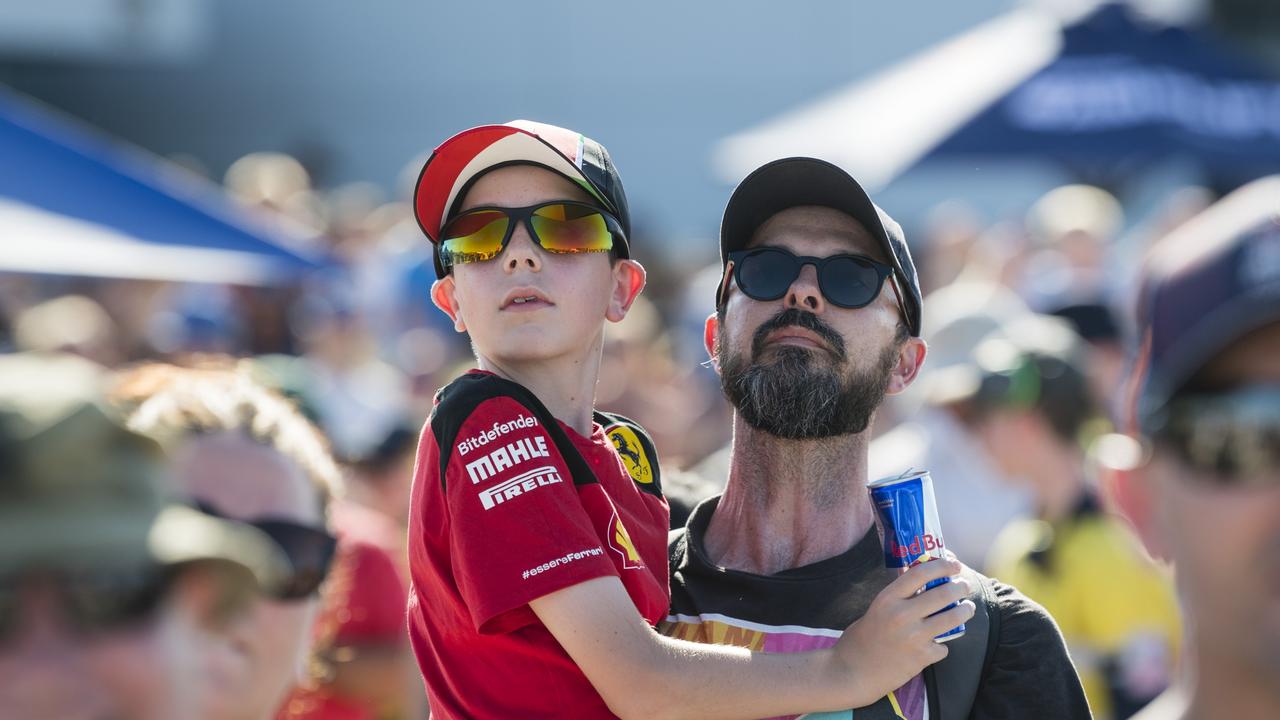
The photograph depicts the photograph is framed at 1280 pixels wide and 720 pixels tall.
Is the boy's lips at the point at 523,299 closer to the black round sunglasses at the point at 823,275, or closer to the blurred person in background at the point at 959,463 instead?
the black round sunglasses at the point at 823,275

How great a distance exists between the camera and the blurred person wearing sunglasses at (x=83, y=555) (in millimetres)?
1327

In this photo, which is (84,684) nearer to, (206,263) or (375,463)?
(375,463)

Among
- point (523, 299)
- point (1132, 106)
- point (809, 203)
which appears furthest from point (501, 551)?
point (1132, 106)

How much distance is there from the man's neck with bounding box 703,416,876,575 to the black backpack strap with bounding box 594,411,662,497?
21 centimetres

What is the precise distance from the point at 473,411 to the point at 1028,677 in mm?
1171

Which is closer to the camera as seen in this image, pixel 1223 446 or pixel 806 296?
pixel 1223 446

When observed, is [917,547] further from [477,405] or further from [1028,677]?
[477,405]

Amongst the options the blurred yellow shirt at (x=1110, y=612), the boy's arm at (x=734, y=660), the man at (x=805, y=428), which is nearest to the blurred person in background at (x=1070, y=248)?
the blurred yellow shirt at (x=1110, y=612)

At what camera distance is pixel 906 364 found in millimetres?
3334

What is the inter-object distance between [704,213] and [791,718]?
730 inches

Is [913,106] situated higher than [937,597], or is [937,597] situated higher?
[913,106]

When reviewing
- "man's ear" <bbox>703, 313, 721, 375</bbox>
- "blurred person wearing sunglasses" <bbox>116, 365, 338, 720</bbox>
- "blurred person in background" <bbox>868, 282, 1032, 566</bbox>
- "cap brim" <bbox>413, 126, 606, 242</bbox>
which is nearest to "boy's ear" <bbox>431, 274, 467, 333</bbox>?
"cap brim" <bbox>413, 126, 606, 242</bbox>

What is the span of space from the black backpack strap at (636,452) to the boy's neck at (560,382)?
4.8 inches

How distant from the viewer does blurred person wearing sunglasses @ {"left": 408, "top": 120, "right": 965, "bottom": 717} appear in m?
2.56
